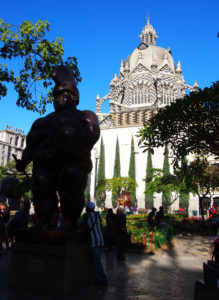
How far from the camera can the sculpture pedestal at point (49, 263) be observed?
304 centimetres

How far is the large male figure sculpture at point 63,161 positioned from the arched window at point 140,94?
48.3 metres

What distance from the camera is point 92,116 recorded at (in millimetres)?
3756

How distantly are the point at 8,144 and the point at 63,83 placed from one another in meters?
61.8

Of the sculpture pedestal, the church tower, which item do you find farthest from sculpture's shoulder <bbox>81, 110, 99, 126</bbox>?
the church tower

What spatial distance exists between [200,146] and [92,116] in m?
9.09

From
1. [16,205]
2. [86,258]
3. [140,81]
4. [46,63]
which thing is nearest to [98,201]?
[16,205]

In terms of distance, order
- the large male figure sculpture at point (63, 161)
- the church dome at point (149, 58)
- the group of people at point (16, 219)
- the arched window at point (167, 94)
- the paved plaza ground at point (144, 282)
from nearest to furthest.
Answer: the paved plaza ground at point (144, 282)
the large male figure sculpture at point (63, 161)
the group of people at point (16, 219)
the arched window at point (167, 94)
the church dome at point (149, 58)

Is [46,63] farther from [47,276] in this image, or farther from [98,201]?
[98,201]

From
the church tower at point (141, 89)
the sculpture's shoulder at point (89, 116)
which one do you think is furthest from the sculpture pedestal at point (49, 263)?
the church tower at point (141, 89)

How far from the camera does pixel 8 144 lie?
60.7 meters

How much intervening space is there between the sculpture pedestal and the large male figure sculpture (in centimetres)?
35

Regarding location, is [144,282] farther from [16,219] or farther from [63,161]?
[16,219]

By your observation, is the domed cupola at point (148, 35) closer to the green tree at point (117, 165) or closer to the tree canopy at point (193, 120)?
the green tree at point (117, 165)

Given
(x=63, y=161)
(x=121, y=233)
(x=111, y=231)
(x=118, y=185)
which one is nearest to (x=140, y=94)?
(x=118, y=185)
